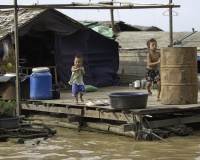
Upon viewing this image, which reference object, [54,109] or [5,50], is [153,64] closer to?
[54,109]

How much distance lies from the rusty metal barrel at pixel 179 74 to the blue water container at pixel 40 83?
342 centimetres

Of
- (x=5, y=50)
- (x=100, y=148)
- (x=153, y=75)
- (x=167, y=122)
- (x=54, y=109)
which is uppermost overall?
(x=5, y=50)

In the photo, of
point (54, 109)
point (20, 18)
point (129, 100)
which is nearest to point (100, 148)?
point (129, 100)

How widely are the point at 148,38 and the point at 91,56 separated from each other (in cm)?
334

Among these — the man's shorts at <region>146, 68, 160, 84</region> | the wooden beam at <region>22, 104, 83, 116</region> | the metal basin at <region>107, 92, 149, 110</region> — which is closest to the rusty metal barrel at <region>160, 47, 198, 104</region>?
the man's shorts at <region>146, 68, 160, 84</region>

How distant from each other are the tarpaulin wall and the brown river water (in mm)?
6343

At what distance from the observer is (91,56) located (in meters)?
17.8

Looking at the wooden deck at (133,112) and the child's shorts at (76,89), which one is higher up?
the child's shorts at (76,89)

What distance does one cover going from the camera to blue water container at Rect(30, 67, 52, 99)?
13.1 m

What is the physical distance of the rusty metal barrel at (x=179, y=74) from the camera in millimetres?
10875

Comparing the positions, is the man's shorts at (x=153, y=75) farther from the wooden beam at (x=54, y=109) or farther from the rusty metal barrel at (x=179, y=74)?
the wooden beam at (x=54, y=109)

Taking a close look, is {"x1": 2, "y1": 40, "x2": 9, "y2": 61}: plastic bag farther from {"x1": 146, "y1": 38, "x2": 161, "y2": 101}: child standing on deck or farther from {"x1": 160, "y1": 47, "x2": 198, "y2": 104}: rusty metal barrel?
{"x1": 160, "y1": 47, "x2": 198, "y2": 104}: rusty metal barrel

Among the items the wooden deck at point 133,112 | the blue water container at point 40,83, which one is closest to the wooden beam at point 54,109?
the wooden deck at point 133,112

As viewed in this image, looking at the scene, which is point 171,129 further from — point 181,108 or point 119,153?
point 119,153
